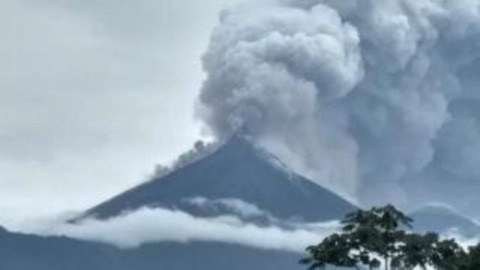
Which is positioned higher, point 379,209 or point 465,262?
point 379,209

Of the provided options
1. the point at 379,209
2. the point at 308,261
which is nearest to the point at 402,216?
the point at 379,209

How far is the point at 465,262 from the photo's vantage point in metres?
35.3

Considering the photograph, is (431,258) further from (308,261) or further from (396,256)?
(308,261)

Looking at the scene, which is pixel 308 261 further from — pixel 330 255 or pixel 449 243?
pixel 449 243

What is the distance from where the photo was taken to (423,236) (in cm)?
3875

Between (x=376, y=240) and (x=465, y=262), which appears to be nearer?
(x=465, y=262)

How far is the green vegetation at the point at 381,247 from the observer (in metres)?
37.5

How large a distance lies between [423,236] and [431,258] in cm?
78

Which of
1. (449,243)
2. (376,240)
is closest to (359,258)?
(376,240)

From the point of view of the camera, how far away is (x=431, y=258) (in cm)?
3834

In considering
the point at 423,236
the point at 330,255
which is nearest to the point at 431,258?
the point at 423,236

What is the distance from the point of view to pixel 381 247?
3772 cm

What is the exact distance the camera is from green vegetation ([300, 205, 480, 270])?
3747 centimetres

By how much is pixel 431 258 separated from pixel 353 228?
8.37 feet
